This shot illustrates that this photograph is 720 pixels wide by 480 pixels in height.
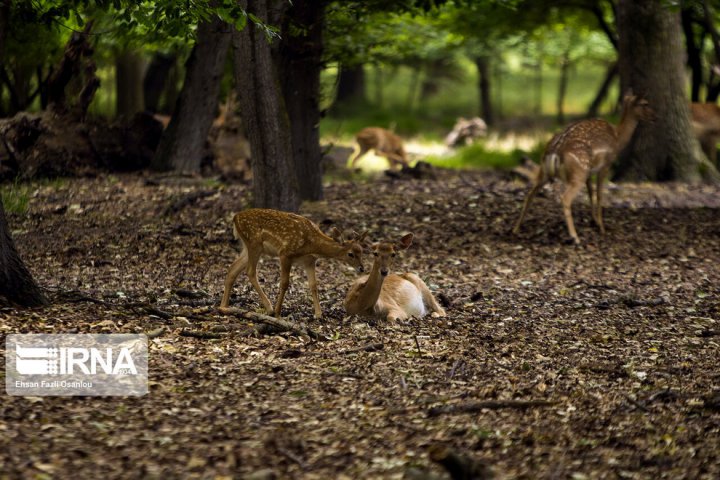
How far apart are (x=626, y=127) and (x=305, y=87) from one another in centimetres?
381

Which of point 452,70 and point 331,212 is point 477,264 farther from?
point 452,70

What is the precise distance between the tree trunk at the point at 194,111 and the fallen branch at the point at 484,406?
968cm

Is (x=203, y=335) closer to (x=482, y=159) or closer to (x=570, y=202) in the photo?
(x=570, y=202)

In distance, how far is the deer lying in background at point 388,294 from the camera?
7.93 metres

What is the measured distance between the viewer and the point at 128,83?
19.6 m

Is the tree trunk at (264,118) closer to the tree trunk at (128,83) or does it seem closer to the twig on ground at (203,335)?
the twig on ground at (203,335)

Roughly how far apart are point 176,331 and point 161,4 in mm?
2295

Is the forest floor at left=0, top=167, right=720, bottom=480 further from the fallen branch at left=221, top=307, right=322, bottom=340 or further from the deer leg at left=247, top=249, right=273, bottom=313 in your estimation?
the deer leg at left=247, top=249, right=273, bottom=313

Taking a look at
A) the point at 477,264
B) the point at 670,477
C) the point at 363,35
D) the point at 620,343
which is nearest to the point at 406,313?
the point at 620,343

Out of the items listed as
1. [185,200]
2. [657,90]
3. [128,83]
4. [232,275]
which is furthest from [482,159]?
[232,275]

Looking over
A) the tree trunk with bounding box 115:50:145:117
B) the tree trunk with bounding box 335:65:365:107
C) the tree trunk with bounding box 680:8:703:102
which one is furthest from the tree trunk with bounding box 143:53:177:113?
the tree trunk with bounding box 335:65:365:107

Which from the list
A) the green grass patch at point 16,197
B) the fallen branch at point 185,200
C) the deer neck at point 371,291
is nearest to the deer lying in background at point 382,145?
the fallen branch at point 185,200

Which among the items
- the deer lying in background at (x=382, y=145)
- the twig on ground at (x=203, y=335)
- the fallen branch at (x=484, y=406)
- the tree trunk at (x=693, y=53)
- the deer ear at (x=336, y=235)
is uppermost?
the tree trunk at (x=693, y=53)

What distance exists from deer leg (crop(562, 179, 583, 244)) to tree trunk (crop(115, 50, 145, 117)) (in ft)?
32.5
